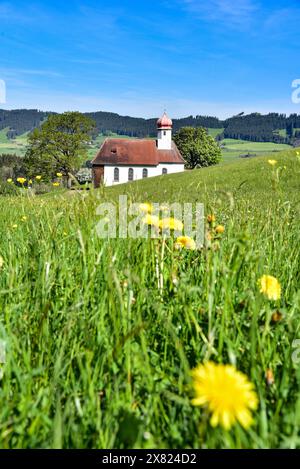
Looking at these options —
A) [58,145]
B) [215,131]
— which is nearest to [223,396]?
[58,145]

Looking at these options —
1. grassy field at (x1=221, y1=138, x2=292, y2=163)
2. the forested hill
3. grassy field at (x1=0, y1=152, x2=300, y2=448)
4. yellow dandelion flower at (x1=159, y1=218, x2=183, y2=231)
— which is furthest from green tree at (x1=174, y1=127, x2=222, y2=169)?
the forested hill

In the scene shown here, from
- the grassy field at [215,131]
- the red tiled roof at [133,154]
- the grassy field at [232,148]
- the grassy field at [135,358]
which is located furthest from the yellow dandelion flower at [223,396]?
the grassy field at [215,131]

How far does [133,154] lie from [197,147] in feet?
38.7

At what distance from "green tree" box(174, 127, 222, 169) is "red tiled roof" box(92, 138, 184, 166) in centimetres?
399

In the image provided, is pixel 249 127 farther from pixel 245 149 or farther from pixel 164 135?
pixel 164 135

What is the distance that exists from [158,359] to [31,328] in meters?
0.47

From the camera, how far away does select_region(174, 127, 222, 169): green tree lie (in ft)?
240

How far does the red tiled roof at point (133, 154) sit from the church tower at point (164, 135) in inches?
66.3

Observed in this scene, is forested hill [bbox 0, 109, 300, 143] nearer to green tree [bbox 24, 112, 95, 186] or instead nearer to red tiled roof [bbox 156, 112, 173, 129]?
red tiled roof [bbox 156, 112, 173, 129]

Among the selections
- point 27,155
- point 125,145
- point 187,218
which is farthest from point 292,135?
point 187,218

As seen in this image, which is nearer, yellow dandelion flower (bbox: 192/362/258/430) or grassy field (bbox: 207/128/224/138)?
yellow dandelion flower (bbox: 192/362/258/430)

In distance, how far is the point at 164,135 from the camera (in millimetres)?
73500
